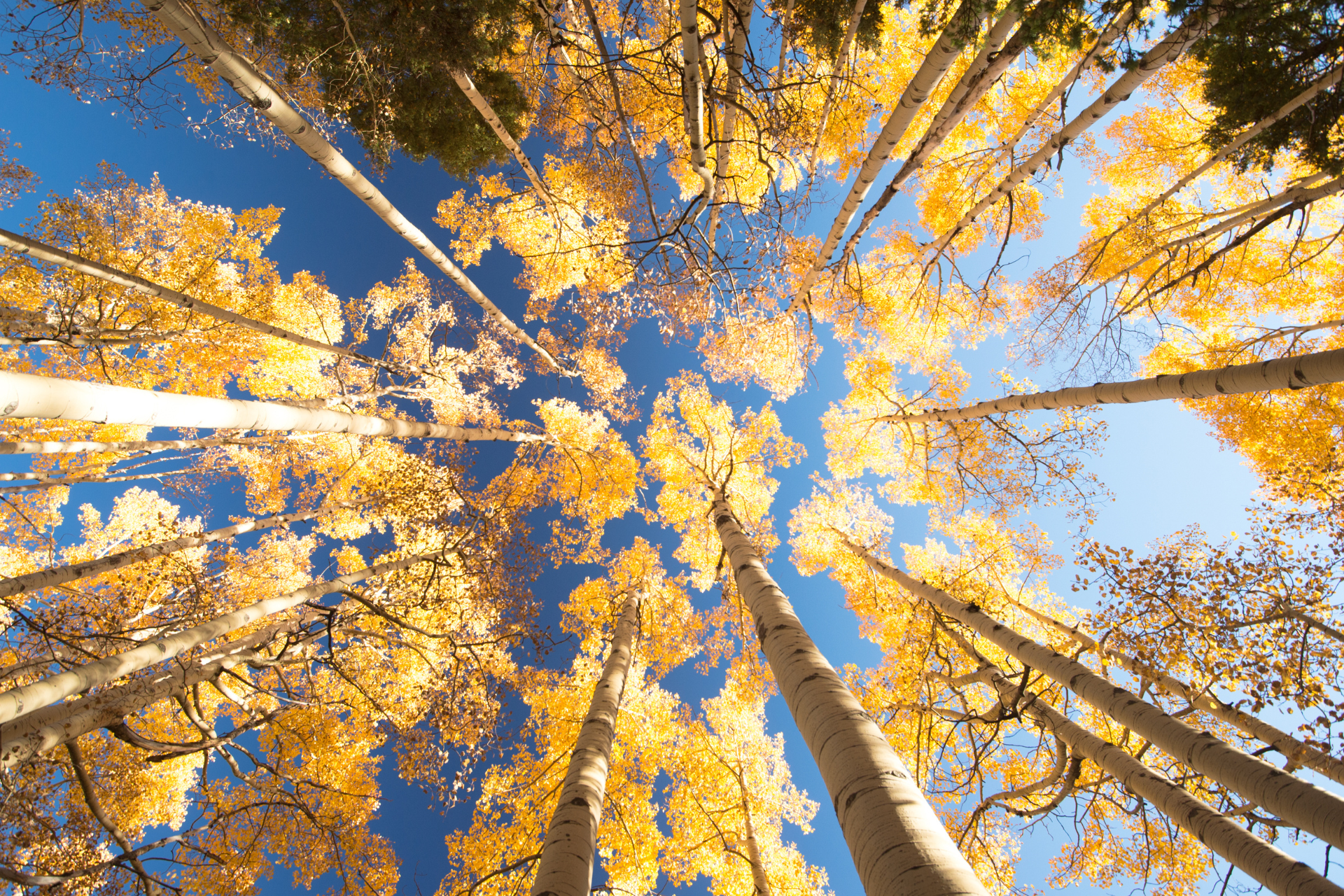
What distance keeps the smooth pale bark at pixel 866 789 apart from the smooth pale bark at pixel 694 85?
325cm

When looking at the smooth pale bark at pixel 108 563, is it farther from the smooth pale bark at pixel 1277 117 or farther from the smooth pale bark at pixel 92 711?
the smooth pale bark at pixel 1277 117

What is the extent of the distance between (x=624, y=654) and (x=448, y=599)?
2.80m

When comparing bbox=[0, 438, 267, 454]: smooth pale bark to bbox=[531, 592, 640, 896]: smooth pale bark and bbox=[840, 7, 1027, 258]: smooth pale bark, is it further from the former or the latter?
bbox=[840, 7, 1027, 258]: smooth pale bark

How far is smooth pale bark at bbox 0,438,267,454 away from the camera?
5.31m

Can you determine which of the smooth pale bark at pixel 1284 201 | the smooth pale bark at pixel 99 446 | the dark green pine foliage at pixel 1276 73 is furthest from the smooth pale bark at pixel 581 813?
the smooth pale bark at pixel 1284 201

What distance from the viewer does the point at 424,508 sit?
21.3ft

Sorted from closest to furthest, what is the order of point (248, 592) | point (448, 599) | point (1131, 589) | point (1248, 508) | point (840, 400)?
1. point (1131, 589)
2. point (1248, 508)
3. point (448, 599)
4. point (248, 592)
5. point (840, 400)

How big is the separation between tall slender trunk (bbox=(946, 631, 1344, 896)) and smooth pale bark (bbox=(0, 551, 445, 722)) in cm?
661

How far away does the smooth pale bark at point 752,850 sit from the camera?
575 centimetres

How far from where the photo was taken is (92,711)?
10.8ft

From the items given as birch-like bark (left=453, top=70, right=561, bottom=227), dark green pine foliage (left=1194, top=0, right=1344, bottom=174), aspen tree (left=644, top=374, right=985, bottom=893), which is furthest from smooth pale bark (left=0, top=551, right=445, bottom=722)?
dark green pine foliage (left=1194, top=0, right=1344, bottom=174)

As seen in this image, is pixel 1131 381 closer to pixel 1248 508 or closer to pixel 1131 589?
pixel 1131 589

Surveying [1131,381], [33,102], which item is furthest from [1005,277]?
[33,102]

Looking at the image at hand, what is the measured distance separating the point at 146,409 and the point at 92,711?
2519mm
